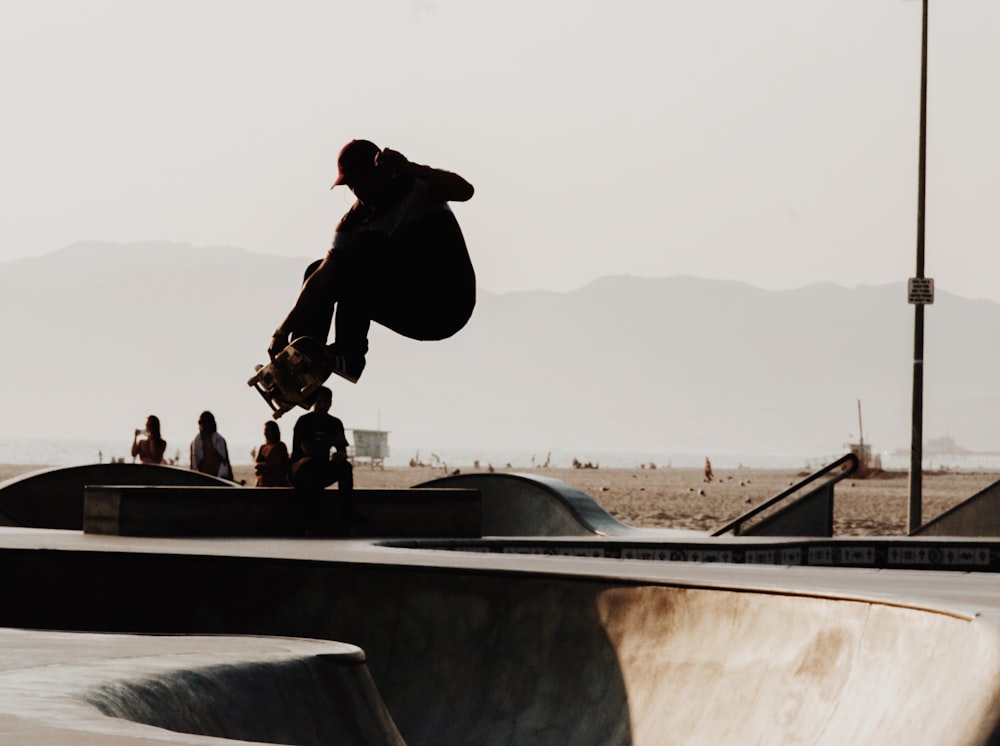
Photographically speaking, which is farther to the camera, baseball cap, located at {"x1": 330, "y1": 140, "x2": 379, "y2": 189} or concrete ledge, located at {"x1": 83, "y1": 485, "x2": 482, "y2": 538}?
concrete ledge, located at {"x1": 83, "y1": 485, "x2": 482, "y2": 538}

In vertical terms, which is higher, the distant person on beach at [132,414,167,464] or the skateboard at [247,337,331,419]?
the skateboard at [247,337,331,419]

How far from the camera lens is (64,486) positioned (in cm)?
1798

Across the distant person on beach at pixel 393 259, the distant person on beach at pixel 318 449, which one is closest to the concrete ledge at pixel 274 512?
the distant person on beach at pixel 318 449

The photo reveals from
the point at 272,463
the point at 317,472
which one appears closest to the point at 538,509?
the point at 272,463

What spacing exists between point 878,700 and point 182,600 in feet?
16.5

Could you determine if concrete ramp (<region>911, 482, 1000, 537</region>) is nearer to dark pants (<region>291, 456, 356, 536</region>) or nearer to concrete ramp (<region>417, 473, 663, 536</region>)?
concrete ramp (<region>417, 473, 663, 536</region>)

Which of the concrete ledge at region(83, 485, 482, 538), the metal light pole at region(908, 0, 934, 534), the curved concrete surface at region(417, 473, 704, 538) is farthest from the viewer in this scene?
the metal light pole at region(908, 0, 934, 534)

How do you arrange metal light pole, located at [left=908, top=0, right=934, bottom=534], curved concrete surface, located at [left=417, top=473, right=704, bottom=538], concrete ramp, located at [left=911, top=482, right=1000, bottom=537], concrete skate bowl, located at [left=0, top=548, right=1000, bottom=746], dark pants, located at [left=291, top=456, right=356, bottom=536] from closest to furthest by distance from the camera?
1. concrete skate bowl, located at [left=0, top=548, right=1000, bottom=746]
2. dark pants, located at [left=291, top=456, right=356, bottom=536]
3. curved concrete surface, located at [left=417, top=473, right=704, bottom=538]
4. concrete ramp, located at [left=911, top=482, right=1000, bottom=537]
5. metal light pole, located at [left=908, top=0, right=934, bottom=534]

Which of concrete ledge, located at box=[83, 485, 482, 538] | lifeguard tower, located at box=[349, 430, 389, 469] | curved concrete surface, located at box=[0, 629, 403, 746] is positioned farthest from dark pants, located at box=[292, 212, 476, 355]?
lifeguard tower, located at box=[349, 430, 389, 469]

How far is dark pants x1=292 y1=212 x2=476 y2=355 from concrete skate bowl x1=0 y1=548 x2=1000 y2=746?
181 cm

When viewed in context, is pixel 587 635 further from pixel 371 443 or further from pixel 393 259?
pixel 371 443

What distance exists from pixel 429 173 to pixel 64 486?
8447mm

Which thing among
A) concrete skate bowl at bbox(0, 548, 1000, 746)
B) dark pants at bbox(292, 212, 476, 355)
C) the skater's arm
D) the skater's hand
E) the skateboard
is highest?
the skater's arm

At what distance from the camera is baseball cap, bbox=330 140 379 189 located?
11.4 metres
